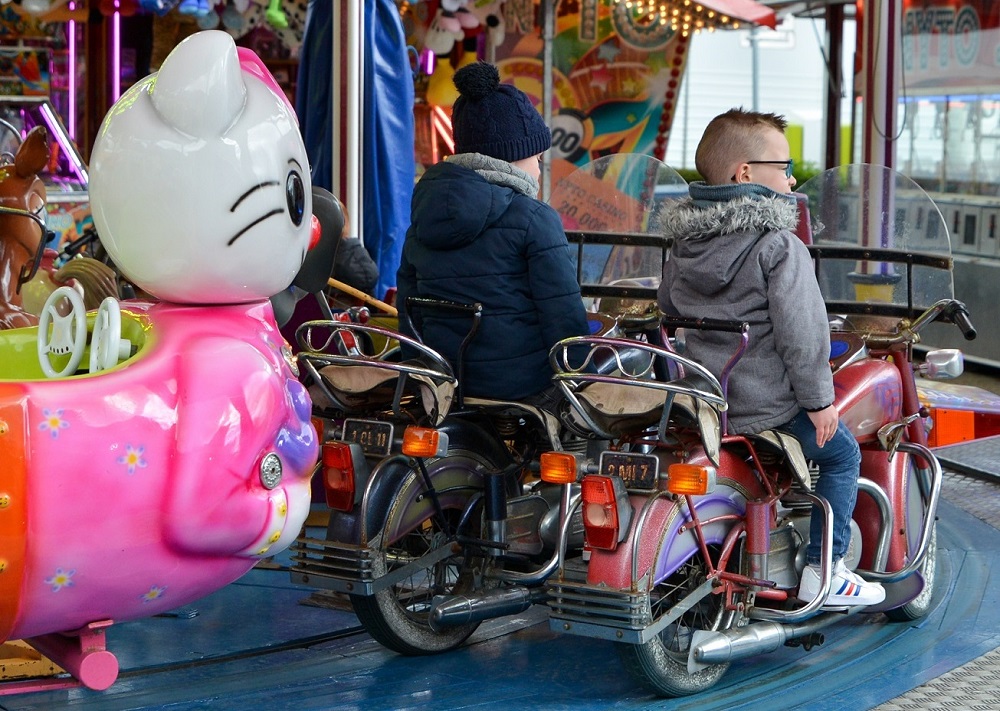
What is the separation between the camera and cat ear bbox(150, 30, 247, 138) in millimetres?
3018

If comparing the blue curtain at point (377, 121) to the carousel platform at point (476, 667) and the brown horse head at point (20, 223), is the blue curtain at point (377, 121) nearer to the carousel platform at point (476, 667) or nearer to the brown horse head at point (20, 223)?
the brown horse head at point (20, 223)

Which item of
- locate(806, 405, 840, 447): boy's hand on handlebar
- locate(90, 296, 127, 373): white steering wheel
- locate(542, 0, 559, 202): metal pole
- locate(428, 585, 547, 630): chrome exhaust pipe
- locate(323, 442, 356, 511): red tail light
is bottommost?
locate(428, 585, 547, 630): chrome exhaust pipe

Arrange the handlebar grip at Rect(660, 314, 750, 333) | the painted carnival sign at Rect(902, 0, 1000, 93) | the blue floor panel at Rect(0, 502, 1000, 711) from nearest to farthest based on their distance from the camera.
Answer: the handlebar grip at Rect(660, 314, 750, 333), the blue floor panel at Rect(0, 502, 1000, 711), the painted carnival sign at Rect(902, 0, 1000, 93)

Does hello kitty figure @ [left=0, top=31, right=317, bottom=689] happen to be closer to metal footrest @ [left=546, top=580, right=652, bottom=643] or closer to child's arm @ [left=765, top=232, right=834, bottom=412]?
metal footrest @ [left=546, top=580, right=652, bottom=643]

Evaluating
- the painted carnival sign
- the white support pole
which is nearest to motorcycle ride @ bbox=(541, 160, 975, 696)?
the white support pole

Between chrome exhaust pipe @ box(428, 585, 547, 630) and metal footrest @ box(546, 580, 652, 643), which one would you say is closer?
metal footrest @ box(546, 580, 652, 643)

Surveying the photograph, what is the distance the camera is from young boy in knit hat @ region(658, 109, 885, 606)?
382 centimetres

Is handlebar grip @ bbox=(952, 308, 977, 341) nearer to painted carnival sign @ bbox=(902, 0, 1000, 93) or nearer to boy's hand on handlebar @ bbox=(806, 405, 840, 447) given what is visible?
boy's hand on handlebar @ bbox=(806, 405, 840, 447)

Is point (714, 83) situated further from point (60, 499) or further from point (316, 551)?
point (60, 499)

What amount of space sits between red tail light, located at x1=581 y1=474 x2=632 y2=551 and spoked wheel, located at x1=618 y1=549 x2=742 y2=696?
0.31 metres

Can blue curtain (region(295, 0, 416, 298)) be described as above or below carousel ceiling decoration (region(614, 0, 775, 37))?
below

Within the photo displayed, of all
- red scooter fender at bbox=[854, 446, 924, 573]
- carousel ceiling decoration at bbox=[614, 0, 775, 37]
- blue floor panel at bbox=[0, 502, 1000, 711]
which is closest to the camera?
blue floor panel at bbox=[0, 502, 1000, 711]

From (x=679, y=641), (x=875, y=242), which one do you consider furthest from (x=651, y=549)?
(x=875, y=242)

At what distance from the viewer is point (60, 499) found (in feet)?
9.28
